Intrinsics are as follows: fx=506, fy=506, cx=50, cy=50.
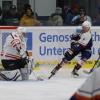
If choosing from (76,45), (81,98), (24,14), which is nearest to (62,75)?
(76,45)

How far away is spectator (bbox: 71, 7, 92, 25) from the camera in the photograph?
13.4 m

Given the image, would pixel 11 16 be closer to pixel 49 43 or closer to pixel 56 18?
pixel 56 18

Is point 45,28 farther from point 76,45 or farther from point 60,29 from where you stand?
point 76,45

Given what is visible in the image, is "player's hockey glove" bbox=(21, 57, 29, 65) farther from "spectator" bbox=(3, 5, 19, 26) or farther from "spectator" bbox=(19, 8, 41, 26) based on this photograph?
"spectator" bbox=(3, 5, 19, 26)

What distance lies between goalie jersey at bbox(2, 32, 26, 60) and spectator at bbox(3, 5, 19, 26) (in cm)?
336

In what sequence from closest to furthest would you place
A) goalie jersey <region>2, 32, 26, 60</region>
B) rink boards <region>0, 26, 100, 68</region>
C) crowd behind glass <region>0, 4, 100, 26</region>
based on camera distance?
goalie jersey <region>2, 32, 26, 60</region>
rink boards <region>0, 26, 100, 68</region>
crowd behind glass <region>0, 4, 100, 26</region>

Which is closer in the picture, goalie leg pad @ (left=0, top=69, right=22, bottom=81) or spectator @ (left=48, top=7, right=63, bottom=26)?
goalie leg pad @ (left=0, top=69, right=22, bottom=81)

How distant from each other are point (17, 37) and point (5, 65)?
69 centimetres

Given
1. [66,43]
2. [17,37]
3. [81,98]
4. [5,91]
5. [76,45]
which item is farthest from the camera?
[66,43]

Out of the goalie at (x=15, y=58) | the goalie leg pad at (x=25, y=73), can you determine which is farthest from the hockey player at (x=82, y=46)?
the goalie at (x=15, y=58)

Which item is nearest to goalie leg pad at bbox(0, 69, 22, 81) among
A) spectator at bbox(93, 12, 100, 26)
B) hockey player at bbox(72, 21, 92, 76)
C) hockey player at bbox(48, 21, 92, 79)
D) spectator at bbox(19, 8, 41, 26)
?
hockey player at bbox(48, 21, 92, 79)

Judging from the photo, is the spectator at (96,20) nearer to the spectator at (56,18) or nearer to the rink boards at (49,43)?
the rink boards at (49,43)

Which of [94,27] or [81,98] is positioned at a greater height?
[81,98]

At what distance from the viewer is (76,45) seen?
435 inches
